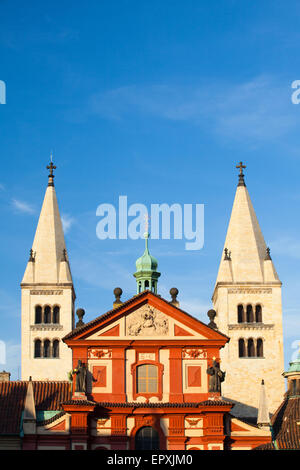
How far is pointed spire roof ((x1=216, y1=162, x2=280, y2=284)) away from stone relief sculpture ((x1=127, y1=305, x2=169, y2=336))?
74.5ft

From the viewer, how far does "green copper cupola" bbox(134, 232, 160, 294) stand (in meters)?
67.6

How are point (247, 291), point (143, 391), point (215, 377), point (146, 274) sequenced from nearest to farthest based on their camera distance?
point (215, 377)
point (143, 391)
point (146, 274)
point (247, 291)

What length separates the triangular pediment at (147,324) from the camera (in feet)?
181

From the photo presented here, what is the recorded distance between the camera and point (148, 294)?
55.8m

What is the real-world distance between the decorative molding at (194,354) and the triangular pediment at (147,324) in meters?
0.66

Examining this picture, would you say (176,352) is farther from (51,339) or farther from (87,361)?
(51,339)

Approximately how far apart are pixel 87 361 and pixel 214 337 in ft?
22.6

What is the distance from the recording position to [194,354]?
5512 centimetres

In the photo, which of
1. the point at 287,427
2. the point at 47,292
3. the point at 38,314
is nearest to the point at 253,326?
the point at 47,292

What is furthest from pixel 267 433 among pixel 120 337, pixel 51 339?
pixel 51 339

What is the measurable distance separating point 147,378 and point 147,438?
3.15 m

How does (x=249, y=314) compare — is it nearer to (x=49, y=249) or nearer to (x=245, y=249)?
(x=245, y=249)

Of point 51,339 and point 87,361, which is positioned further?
point 51,339

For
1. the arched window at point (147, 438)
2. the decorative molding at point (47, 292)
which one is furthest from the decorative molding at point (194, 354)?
the decorative molding at point (47, 292)
